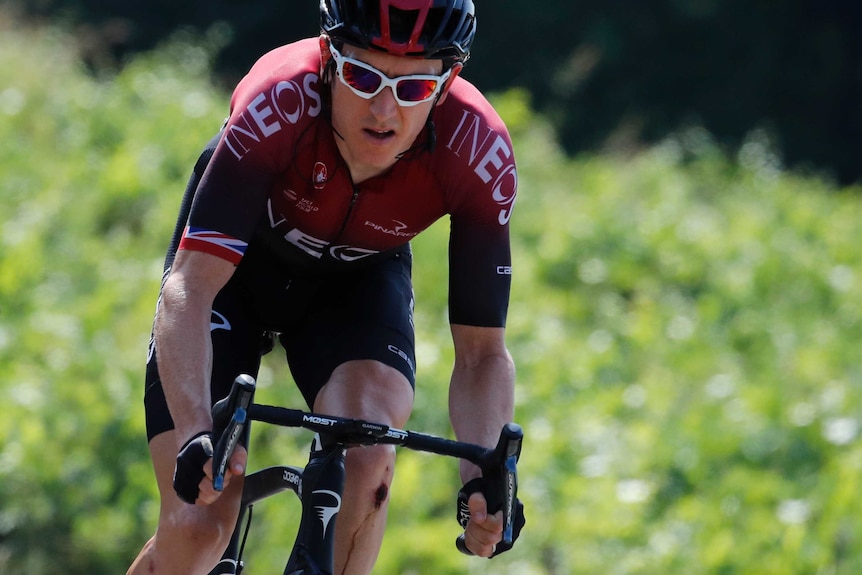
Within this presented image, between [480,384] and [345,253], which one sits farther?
[345,253]

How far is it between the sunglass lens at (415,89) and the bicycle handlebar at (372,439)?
90 centimetres

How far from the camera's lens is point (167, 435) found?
12.0 feet

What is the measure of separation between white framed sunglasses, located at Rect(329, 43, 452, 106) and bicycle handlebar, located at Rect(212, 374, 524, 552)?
0.89m

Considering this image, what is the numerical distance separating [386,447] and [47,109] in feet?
41.3

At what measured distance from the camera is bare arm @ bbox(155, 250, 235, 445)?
3.28 m

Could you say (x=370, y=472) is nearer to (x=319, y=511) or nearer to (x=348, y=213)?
(x=319, y=511)

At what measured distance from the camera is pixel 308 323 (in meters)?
4.04

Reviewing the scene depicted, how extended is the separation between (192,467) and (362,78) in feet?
3.77

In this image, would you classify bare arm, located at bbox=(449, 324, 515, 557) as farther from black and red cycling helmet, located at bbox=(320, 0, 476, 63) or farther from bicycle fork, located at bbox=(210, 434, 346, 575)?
black and red cycling helmet, located at bbox=(320, 0, 476, 63)

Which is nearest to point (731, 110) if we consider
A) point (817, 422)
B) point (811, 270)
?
point (811, 270)

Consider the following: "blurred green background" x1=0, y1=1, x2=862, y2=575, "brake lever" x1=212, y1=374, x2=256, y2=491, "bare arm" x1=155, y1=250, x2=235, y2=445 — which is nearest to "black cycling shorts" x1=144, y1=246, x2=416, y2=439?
"bare arm" x1=155, y1=250, x2=235, y2=445

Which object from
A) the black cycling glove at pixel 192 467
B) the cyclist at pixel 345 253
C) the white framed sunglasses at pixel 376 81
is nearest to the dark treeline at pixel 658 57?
the cyclist at pixel 345 253

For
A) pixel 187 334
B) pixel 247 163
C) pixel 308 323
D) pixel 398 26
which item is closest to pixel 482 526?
pixel 187 334

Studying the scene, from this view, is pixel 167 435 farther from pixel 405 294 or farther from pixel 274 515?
pixel 274 515
